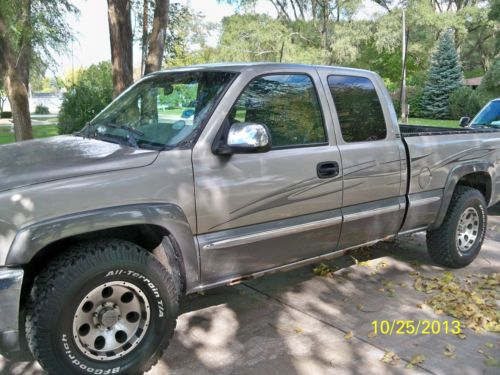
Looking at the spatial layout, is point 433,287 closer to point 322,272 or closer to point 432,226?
point 432,226

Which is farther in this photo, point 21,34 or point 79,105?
point 79,105

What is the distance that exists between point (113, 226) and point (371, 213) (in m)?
2.18

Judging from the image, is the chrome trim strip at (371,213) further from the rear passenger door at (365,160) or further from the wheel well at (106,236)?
the wheel well at (106,236)

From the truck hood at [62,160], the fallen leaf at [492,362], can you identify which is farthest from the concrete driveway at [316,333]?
the truck hood at [62,160]

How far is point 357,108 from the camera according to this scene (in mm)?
4180

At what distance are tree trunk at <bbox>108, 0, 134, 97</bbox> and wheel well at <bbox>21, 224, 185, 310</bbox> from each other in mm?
6544

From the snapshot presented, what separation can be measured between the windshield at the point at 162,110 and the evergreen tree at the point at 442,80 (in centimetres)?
3560

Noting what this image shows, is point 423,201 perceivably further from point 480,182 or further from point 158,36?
point 158,36

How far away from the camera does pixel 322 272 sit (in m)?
4.96

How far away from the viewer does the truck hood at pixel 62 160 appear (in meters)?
2.79

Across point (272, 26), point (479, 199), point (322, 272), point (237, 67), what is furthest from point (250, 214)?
point (272, 26)

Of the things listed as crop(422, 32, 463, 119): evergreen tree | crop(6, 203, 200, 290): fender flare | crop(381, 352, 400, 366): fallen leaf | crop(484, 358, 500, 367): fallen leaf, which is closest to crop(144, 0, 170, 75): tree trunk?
crop(6, 203, 200, 290): fender flare

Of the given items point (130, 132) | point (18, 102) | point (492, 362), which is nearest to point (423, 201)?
point (492, 362)

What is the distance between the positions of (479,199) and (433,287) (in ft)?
3.67
